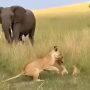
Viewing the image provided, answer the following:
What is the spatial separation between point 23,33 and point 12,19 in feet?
2.93

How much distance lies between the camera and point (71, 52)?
12359mm

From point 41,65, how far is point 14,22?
4.58 meters

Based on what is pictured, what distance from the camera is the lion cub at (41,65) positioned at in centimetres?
1062

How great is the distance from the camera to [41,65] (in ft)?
Answer: 35.3

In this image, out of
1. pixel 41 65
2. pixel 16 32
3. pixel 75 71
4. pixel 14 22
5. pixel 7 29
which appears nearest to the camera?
pixel 41 65

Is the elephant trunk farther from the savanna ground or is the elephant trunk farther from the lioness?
the lioness

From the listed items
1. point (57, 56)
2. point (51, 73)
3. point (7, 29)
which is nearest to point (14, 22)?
point (7, 29)

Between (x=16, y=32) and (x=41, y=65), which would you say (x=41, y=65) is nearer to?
(x=41, y=65)

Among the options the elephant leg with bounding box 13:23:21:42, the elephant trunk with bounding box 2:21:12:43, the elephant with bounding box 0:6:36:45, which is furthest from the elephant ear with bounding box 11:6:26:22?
the elephant trunk with bounding box 2:21:12:43

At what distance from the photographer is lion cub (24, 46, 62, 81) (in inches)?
418

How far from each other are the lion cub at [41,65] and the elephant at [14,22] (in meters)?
3.70

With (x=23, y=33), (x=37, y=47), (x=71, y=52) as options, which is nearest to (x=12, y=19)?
(x=23, y=33)

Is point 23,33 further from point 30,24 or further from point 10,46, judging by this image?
point 10,46

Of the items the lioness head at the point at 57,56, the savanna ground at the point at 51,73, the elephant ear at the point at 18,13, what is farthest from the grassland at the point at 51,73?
the elephant ear at the point at 18,13
